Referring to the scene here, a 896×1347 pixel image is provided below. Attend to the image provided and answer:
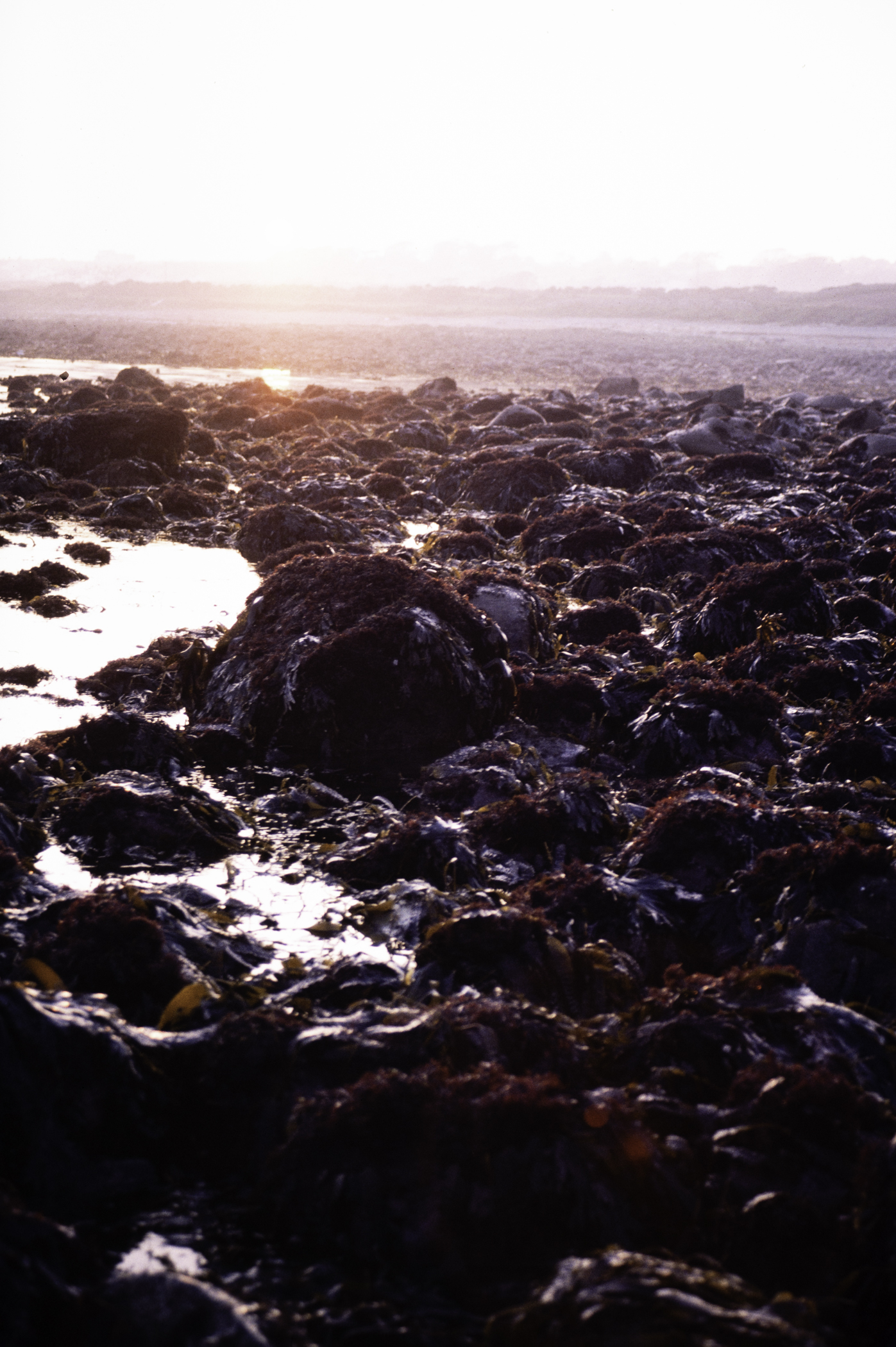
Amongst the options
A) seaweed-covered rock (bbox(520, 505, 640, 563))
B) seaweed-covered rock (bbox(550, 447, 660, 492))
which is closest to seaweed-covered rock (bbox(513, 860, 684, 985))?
seaweed-covered rock (bbox(520, 505, 640, 563))

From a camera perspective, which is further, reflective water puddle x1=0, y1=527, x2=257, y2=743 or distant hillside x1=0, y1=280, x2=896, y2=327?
distant hillside x1=0, y1=280, x2=896, y2=327

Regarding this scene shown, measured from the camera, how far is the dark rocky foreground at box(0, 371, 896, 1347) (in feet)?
7.60

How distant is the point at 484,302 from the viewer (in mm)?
85062

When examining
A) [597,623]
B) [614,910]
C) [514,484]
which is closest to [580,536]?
Result: [597,623]

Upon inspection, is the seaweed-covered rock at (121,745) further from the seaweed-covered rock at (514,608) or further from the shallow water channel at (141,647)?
the seaweed-covered rock at (514,608)

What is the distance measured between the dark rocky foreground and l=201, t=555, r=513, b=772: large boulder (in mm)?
24

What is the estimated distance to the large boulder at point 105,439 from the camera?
1535 centimetres

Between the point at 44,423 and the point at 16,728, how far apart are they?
12.0m

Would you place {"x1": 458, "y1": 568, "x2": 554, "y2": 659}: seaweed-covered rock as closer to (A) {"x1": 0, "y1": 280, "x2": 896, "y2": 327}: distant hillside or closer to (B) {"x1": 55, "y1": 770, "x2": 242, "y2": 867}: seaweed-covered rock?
(B) {"x1": 55, "y1": 770, "x2": 242, "y2": 867}: seaweed-covered rock

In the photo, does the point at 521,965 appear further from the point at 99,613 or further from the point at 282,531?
the point at 282,531

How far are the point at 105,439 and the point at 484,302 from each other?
76.6 m

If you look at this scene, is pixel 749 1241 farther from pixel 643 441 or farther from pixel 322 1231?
pixel 643 441

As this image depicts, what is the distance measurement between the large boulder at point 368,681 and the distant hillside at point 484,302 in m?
64.9

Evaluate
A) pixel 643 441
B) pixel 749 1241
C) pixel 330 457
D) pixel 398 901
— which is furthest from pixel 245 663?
pixel 643 441
